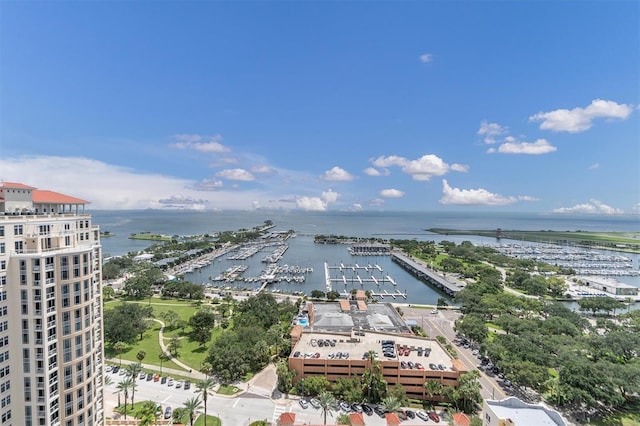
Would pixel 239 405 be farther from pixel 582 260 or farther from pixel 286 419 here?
pixel 582 260

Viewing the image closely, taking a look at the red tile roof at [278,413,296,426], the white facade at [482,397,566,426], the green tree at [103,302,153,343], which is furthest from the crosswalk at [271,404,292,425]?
the green tree at [103,302,153,343]

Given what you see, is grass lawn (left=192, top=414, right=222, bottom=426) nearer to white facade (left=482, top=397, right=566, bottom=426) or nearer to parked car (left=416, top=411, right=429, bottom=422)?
parked car (left=416, top=411, right=429, bottom=422)

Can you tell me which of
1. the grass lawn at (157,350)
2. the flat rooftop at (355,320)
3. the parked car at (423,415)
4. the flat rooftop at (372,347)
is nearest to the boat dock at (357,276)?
the flat rooftop at (355,320)

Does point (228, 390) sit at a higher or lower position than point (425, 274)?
lower

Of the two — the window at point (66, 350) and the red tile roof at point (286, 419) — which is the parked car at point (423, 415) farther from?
the window at point (66, 350)

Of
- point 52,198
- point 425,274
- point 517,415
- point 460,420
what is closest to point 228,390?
point 460,420

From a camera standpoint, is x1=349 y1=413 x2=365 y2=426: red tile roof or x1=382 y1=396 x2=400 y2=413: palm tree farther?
x1=382 y1=396 x2=400 y2=413: palm tree
